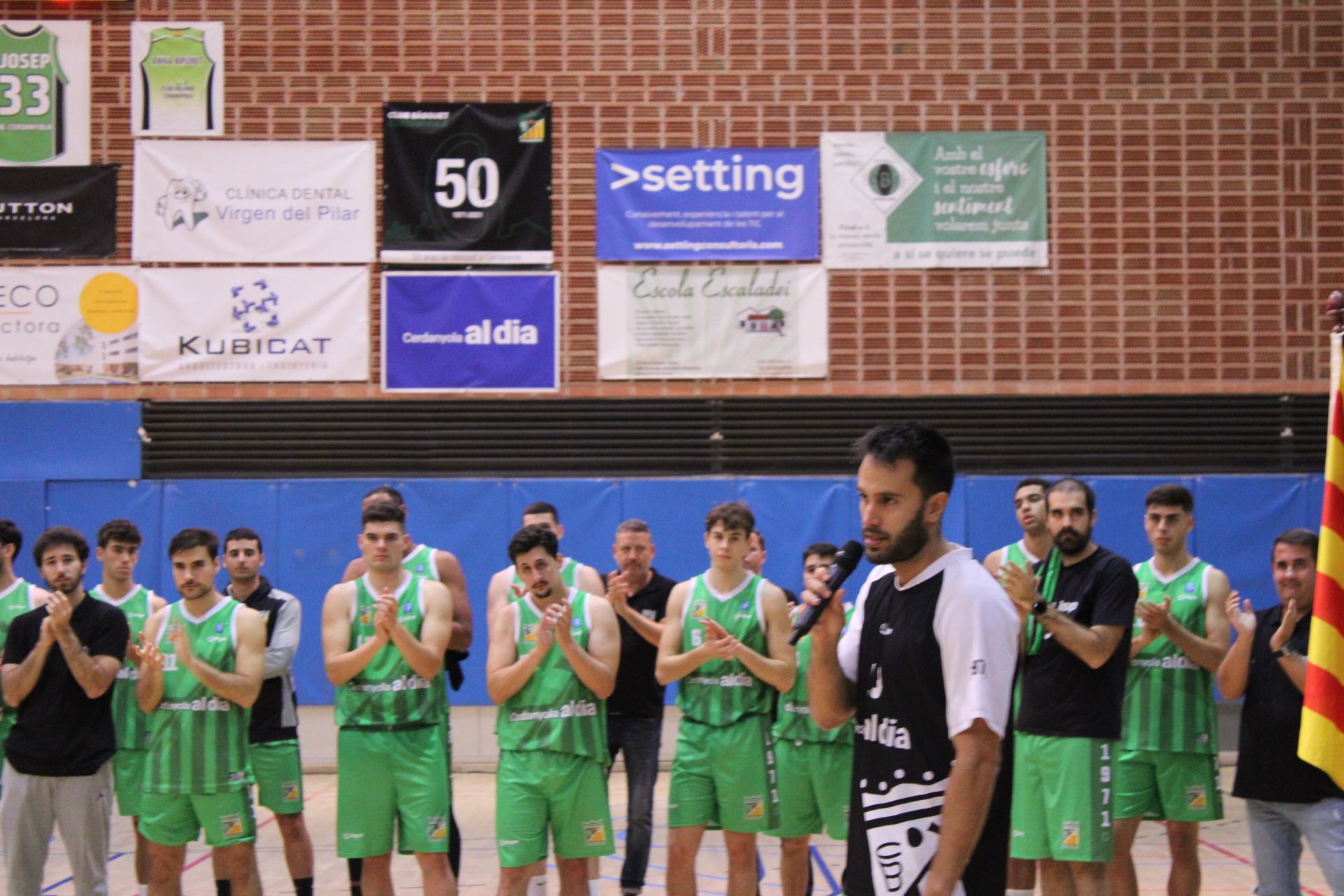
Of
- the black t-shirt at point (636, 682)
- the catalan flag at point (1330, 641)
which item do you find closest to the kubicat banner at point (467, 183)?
the black t-shirt at point (636, 682)

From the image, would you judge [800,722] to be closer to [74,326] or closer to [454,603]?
[454,603]

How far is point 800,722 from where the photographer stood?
591cm

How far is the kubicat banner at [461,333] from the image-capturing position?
10.4m

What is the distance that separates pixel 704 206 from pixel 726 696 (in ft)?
19.2

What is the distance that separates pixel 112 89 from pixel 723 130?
5243mm

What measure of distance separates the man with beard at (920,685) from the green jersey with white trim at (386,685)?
2856 mm

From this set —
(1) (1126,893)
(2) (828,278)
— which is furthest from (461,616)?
(2) (828,278)

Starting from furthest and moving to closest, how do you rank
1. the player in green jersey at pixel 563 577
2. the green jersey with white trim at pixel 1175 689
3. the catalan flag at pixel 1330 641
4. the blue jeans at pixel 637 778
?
1. the blue jeans at pixel 637 778
2. the player in green jersey at pixel 563 577
3. the green jersey with white trim at pixel 1175 689
4. the catalan flag at pixel 1330 641

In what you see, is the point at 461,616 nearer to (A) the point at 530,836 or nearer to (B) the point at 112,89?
(A) the point at 530,836

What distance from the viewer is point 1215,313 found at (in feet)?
34.8

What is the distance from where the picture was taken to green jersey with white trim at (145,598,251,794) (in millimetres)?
5414

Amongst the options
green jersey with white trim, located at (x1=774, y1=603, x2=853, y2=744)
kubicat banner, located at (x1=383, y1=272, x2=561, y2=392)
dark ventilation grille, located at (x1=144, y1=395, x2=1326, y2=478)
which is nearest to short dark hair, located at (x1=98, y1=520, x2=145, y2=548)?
green jersey with white trim, located at (x1=774, y1=603, x2=853, y2=744)

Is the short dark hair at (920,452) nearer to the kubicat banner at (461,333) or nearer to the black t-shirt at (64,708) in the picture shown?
the black t-shirt at (64,708)

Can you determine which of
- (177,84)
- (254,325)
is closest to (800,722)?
(254,325)
